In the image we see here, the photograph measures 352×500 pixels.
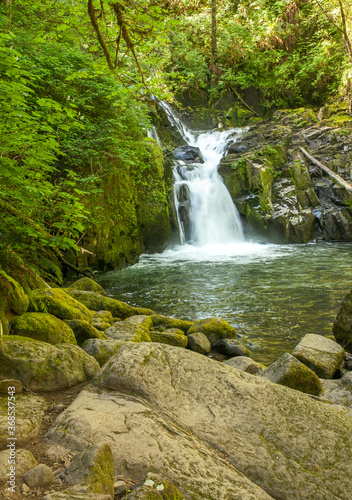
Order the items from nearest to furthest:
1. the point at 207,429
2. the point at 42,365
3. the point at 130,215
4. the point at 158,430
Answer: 1. the point at 158,430
2. the point at 207,429
3. the point at 42,365
4. the point at 130,215

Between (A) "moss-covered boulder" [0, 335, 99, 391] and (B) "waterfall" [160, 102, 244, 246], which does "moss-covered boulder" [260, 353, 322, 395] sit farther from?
(B) "waterfall" [160, 102, 244, 246]

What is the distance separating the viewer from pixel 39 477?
1561 mm

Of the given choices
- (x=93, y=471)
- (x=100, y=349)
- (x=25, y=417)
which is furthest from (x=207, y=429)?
(x=100, y=349)

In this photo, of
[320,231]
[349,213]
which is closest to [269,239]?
[320,231]

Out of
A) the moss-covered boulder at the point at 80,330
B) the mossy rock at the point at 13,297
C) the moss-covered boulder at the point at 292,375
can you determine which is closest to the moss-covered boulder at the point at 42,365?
the mossy rock at the point at 13,297

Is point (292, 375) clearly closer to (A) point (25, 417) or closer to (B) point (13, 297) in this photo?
(A) point (25, 417)

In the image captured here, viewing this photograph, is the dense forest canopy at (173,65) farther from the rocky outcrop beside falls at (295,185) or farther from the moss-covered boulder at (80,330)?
the rocky outcrop beside falls at (295,185)

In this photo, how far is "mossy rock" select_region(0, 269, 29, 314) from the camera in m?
2.94

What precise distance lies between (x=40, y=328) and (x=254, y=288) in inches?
256

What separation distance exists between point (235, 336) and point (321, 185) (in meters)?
13.4

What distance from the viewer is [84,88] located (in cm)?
1022

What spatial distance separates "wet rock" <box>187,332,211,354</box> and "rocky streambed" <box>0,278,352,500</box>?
2.45 meters

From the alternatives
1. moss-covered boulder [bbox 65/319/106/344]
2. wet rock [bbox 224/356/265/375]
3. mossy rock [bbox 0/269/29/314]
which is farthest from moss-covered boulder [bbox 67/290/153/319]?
mossy rock [bbox 0/269/29/314]

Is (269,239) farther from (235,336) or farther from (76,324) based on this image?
(76,324)
